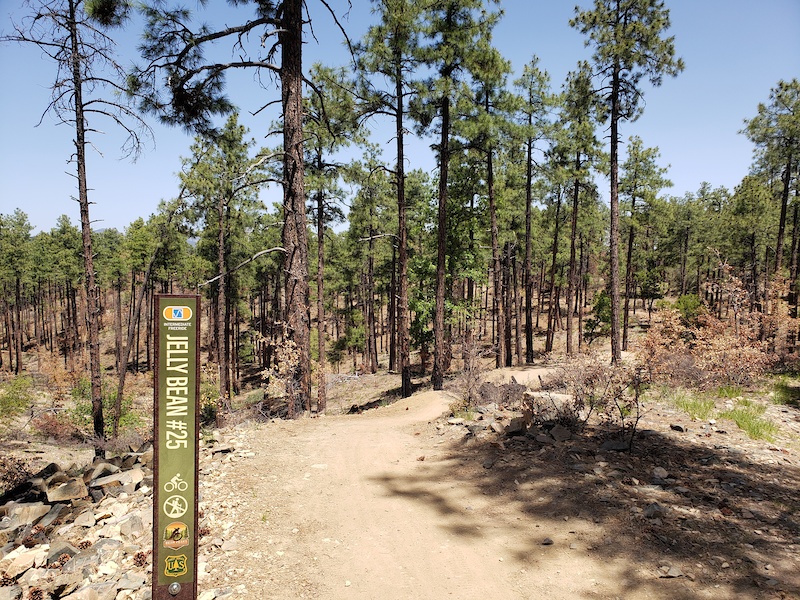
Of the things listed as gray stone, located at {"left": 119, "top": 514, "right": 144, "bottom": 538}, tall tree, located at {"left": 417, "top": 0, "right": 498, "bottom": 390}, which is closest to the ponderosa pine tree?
tall tree, located at {"left": 417, "top": 0, "right": 498, "bottom": 390}

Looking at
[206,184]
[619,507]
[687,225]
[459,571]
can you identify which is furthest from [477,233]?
[687,225]

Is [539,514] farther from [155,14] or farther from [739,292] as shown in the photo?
[739,292]

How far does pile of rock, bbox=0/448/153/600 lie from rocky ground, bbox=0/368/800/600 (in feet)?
0.08

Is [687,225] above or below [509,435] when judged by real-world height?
above

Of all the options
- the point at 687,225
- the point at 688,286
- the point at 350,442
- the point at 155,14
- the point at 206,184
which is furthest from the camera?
the point at 688,286

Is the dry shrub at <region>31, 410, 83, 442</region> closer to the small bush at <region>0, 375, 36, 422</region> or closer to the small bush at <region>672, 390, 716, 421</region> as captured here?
the small bush at <region>0, 375, 36, 422</region>

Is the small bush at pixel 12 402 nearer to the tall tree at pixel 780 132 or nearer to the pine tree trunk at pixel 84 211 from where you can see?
the pine tree trunk at pixel 84 211

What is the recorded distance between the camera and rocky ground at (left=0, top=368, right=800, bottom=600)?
4.57 meters

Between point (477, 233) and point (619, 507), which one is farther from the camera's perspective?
point (477, 233)

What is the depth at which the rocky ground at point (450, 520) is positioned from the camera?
4570 millimetres

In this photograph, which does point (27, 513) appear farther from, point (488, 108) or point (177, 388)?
point (488, 108)

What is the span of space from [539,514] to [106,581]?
522cm

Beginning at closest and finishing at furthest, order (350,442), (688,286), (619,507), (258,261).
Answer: (619,507) < (350,442) < (258,261) < (688,286)

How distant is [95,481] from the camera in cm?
719
